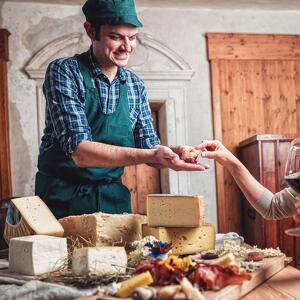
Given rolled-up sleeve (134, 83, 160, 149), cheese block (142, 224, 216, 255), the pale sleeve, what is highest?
rolled-up sleeve (134, 83, 160, 149)

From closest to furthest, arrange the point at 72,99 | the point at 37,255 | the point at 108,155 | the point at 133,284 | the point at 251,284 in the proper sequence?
the point at 133,284 < the point at 251,284 < the point at 37,255 < the point at 108,155 < the point at 72,99

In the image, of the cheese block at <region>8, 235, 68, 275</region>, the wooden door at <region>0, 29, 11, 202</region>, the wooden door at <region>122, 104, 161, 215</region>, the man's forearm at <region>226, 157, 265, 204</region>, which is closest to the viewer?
the cheese block at <region>8, 235, 68, 275</region>

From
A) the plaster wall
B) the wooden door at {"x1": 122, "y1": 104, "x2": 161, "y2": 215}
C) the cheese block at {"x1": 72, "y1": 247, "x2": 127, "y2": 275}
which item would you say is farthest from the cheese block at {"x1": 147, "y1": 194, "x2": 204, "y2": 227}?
the wooden door at {"x1": 122, "y1": 104, "x2": 161, "y2": 215}

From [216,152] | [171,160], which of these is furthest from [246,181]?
[171,160]

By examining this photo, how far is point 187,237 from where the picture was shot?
181 centimetres

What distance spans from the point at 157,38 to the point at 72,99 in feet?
11.7

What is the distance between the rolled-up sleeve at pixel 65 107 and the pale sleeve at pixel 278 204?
0.77 meters

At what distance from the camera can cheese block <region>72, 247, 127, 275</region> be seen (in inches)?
54.6

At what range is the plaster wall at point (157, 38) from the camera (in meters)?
5.18

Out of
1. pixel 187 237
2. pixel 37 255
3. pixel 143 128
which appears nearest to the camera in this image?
pixel 37 255

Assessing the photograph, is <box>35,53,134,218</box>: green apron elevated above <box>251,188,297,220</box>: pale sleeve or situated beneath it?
elevated above

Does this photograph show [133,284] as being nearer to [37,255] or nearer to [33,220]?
[37,255]

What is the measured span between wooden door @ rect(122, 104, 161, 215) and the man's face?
3447 mm

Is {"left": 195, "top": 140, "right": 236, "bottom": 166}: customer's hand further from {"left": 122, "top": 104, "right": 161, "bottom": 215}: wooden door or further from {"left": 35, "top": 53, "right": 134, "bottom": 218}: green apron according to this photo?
{"left": 122, "top": 104, "right": 161, "bottom": 215}: wooden door
